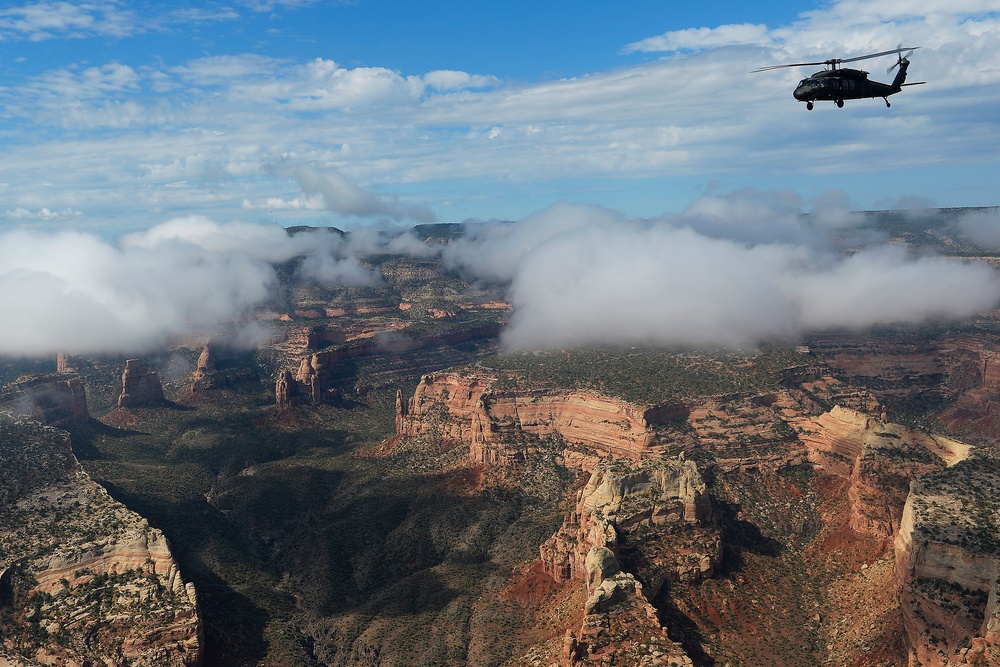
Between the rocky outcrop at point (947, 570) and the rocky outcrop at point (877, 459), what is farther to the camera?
the rocky outcrop at point (877, 459)

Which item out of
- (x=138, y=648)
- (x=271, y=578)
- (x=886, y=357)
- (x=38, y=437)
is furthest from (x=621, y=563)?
(x=886, y=357)

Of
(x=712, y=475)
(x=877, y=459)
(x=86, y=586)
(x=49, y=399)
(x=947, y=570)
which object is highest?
(x=49, y=399)

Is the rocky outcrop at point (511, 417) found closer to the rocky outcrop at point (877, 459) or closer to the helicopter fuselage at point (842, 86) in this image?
the rocky outcrop at point (877, 459)

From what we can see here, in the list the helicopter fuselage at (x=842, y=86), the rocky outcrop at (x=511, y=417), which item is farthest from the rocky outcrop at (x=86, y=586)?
the helicopter fuselage at (x=842, y=86)

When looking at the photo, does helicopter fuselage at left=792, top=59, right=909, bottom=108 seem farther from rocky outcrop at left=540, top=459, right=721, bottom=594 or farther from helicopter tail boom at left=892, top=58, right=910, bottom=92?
rocky outcrop at left=540, top=459, right=721, bottom=594

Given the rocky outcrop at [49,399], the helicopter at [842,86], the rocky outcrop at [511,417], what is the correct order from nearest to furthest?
the helicopter at [842,86] < the rocky outcrop at [511,417] < the rocky outcrop at [49,399]

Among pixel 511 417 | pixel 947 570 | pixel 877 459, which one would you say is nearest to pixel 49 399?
pixel 511 417

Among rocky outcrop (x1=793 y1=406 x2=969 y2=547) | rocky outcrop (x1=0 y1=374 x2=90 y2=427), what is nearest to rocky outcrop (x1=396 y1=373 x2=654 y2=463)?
rocky outcrop (x1=793 y1=406 x2=969 y2=547)

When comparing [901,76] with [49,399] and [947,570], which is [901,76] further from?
[49,399]
